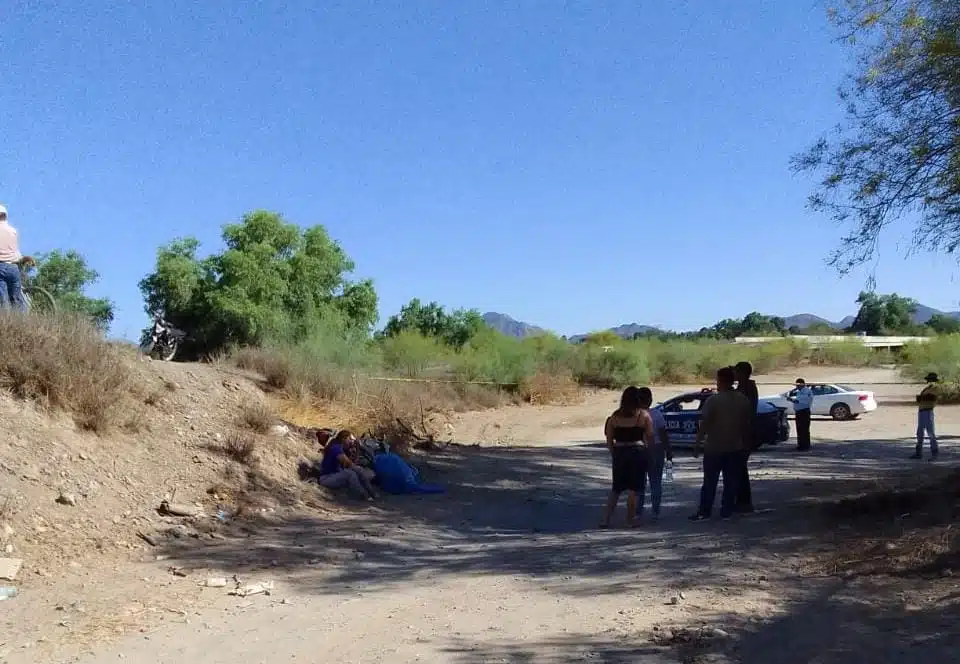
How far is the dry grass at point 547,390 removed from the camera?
40875 millimetres

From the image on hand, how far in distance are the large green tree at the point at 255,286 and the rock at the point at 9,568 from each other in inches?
1056

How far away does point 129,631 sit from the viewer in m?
6.08

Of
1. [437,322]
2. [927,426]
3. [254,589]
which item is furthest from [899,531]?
[437,322]

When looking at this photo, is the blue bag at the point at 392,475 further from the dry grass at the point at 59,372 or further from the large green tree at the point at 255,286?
the large green tree at the point at 255,286

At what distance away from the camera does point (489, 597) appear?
6977 mm

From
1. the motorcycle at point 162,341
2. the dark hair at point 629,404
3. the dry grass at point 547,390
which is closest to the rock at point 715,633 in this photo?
the dark hair at point 629,404

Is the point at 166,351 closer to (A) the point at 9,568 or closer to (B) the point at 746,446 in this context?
(A) the point at 9,568

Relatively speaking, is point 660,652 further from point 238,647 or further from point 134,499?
point 134,499

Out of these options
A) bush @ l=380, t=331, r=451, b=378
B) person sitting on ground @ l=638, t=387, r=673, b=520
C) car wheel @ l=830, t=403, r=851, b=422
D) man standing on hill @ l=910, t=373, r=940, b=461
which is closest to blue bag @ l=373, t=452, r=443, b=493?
person sitting on ground @ l=638, t=387, r=673, b=520

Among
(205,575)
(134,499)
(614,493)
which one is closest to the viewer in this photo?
(205,575)

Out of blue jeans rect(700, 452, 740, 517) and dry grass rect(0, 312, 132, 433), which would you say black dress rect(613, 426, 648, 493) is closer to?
blue jeans rect(700, 452, 740, 517)

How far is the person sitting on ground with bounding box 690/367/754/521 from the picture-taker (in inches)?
400

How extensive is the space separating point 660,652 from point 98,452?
7.12 m

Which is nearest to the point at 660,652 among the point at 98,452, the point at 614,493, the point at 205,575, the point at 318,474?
the point at 205,575
